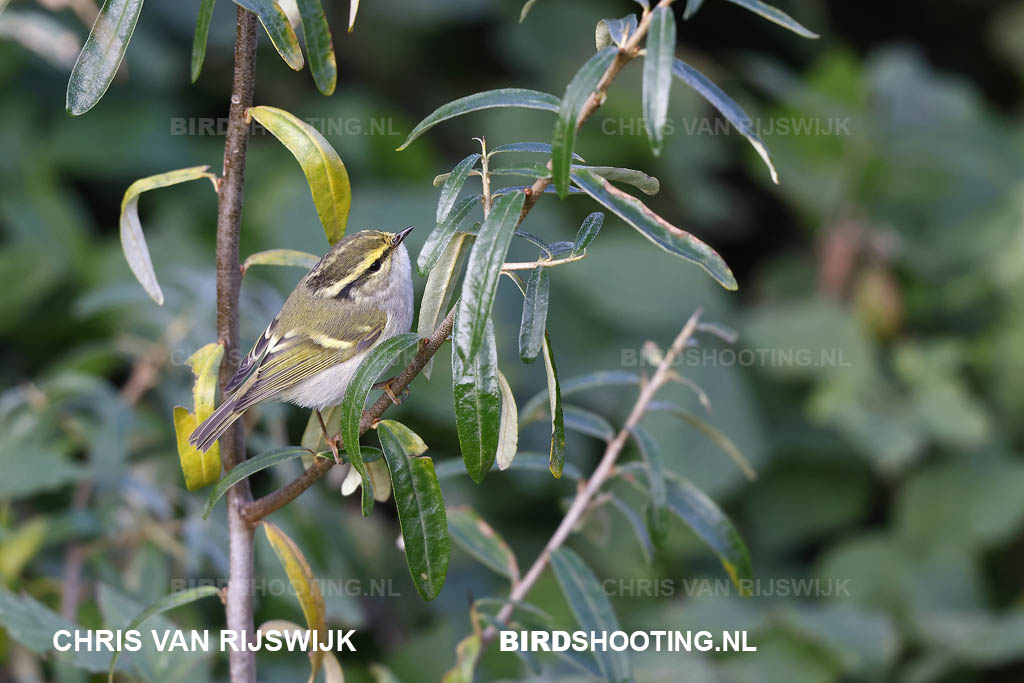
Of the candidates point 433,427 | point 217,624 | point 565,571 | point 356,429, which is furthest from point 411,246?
point 356,429

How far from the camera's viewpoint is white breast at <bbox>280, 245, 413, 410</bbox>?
77.2 inches

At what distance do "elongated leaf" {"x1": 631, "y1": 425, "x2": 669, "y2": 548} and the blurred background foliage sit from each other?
116 cm

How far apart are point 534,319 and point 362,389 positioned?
0.76ft

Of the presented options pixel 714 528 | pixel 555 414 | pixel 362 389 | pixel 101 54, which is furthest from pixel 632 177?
pixel 714 528

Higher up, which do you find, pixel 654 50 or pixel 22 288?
pixel 22 288

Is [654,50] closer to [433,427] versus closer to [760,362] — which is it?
[433,427]

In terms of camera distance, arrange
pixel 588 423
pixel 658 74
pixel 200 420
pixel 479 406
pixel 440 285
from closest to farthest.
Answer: pixel 658 74 → pixel 479 406 → pixel 440 285 → pixel 200 420 → pixel 588 423

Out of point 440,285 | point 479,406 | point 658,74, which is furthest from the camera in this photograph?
point 440,285

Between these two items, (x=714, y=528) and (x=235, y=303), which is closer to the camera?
(x=235, y=303)

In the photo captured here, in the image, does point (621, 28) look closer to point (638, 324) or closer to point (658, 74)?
point (658, 74)

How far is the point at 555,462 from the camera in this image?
121 cm

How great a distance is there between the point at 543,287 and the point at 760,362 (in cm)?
308

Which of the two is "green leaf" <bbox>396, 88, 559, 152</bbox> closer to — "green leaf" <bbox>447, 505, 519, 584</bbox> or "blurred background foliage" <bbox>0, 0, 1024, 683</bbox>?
"green leaf" <bbox>447, 505, 519, 584</bbox>

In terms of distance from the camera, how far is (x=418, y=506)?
1266 millimetres
